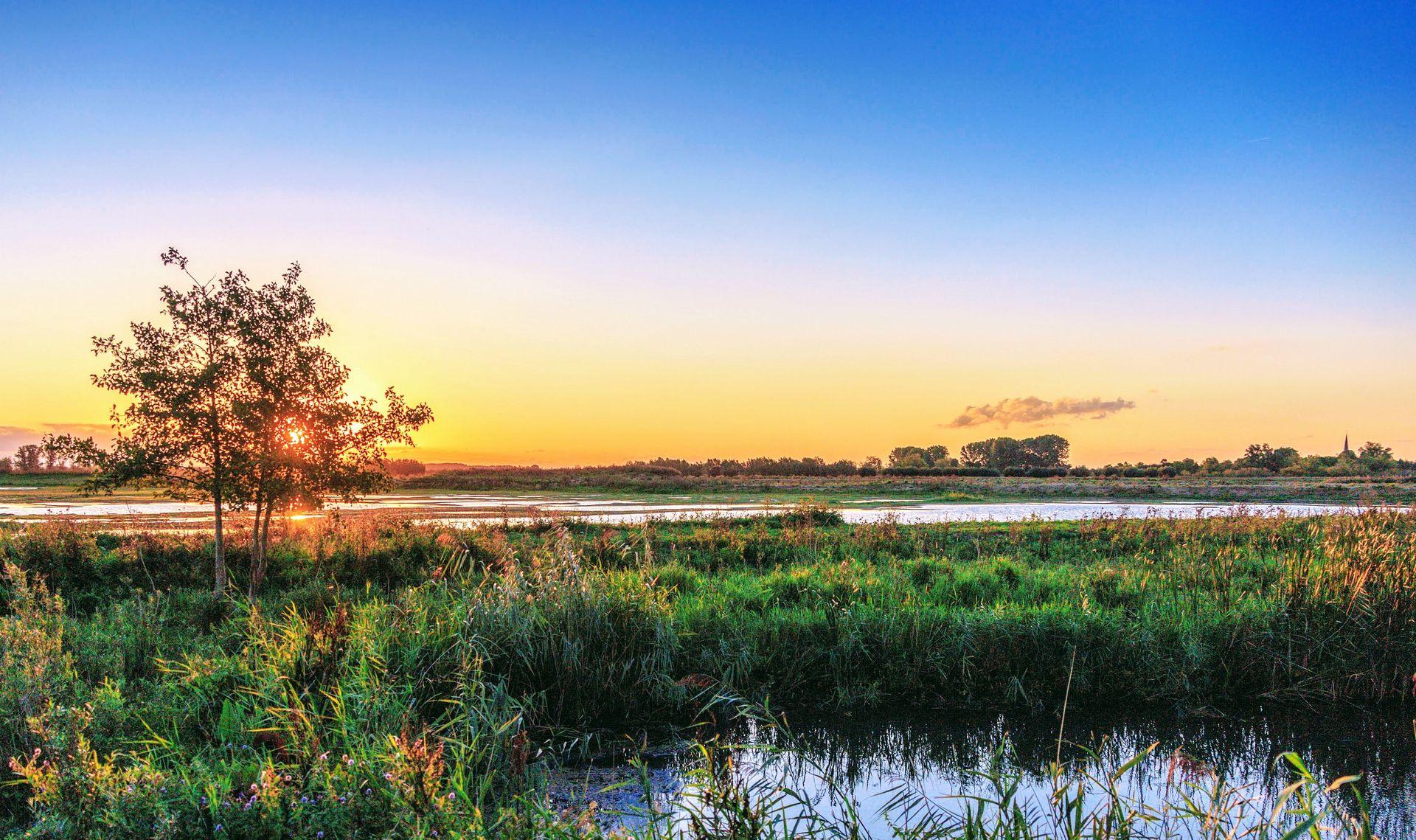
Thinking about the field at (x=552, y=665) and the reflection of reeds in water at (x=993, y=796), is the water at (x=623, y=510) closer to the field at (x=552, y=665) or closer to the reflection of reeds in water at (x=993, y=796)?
the field at (x=552, y=665)

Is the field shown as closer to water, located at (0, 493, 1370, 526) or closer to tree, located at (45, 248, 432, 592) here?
tree, located at (45, 248, 432, 592)

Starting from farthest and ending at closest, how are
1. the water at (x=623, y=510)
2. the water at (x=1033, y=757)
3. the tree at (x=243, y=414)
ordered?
the water at (x=623, y=510), the tree at (x=243, y=414), the water at (x=1033, y=757)

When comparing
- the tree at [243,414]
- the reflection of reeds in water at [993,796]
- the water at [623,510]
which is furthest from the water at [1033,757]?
the water at [623,510]

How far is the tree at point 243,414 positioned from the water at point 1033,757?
7191mm

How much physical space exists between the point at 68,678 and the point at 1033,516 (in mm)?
21497

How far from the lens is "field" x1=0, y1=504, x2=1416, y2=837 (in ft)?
13.3

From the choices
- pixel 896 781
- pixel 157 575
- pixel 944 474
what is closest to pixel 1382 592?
pixel 896 781

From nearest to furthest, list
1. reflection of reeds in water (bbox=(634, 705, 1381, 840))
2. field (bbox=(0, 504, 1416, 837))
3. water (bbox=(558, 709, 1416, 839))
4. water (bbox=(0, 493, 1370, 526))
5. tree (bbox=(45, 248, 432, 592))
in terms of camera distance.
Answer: field (bbox=(0, 504, 1416, 837)), reflection of reeds in water (bbox=(634, 705, 1381, 840)), water (bbox=(558, 709, 1416, 839)), tree (bbox=(45, 248, 432, 592)), water (bbox=(0, 493, 1370, 526))

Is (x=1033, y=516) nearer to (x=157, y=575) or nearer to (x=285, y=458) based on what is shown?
(x=285, y=458)

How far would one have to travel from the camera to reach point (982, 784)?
257 inches

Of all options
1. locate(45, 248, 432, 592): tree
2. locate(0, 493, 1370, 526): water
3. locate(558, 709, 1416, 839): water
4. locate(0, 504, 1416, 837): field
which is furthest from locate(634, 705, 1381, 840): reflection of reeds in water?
locate(0, 493, 1370, 526): water

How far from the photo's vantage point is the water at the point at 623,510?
25.7m

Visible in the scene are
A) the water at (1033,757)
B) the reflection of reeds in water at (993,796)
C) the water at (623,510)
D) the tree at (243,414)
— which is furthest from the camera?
the water at (623,510)

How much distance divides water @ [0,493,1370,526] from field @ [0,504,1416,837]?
10320mm
